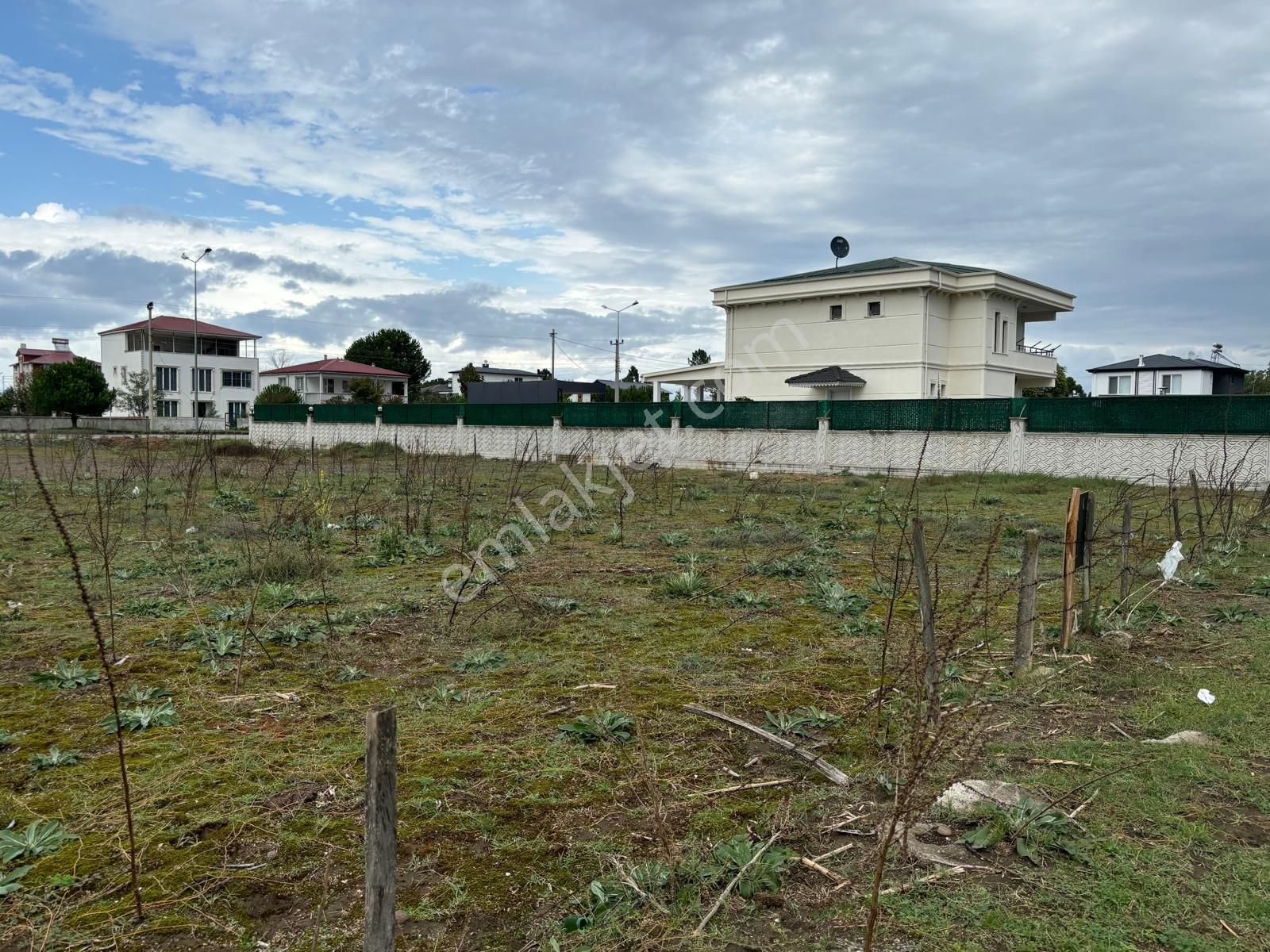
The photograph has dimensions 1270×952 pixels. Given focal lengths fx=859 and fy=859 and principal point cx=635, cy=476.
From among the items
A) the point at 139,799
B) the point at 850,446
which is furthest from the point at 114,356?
the point at 139,799

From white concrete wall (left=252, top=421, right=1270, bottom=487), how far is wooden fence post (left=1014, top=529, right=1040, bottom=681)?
1168 cm

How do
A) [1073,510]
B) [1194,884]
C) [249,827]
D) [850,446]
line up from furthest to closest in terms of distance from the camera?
[850,446], [1073,510], [249,827], [1194,884]

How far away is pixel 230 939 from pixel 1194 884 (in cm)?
347

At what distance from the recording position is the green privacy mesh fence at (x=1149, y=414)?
21.2 m

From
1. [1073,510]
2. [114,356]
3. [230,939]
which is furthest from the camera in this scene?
[114,356]

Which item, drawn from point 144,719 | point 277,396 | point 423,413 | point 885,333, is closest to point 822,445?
point 885,333

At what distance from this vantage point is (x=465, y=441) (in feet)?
120

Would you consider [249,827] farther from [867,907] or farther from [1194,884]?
[1194,884]

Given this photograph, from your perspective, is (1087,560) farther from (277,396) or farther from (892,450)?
(277,396)

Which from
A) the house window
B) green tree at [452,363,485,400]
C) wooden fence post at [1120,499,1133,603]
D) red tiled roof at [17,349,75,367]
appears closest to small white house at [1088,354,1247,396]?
the house window

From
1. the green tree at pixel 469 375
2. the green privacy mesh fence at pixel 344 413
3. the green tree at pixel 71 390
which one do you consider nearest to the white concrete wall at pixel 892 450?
the green privacy mesh fence at pixel 344 413

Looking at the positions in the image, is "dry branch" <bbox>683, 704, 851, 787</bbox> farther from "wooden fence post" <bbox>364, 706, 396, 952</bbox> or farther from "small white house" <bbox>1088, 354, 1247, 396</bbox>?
"small white house" <bbox>1088, 354, 1247, 396</bbox>

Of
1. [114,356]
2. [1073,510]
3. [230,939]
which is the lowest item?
[230,939]

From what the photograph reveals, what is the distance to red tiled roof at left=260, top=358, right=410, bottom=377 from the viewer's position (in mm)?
79375
